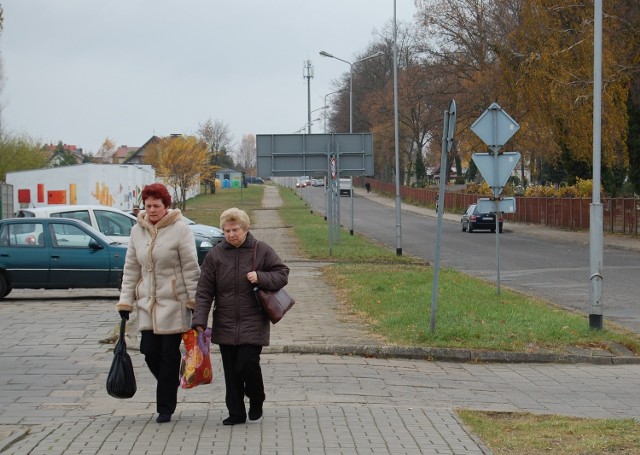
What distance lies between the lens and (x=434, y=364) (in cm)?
1148

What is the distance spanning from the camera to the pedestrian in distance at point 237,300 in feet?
24.9

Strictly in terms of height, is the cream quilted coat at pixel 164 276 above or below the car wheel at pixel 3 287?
above

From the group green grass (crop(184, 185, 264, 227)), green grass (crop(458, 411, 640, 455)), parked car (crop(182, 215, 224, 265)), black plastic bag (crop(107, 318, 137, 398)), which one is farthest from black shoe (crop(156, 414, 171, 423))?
green grass (crop(184, 185, 264, 227))

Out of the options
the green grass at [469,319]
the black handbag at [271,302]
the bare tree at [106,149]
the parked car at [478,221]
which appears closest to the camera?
the black handbag at [271,302]

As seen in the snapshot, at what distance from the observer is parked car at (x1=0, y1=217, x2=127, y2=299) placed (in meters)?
18.4

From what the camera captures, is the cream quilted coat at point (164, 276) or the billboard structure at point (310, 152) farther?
the billboard structure at point (310, 152)

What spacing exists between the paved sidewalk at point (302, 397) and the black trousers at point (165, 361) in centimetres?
17

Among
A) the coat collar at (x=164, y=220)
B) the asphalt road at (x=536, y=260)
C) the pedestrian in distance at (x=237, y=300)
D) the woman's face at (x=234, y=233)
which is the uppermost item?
the coat collar at (x=164, y=220)

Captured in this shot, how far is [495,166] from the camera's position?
676 inches

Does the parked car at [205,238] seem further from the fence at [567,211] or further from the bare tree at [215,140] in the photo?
the bare tree at [215,140]

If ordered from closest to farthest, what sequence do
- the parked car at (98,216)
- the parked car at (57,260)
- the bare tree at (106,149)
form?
the parked car at (57,260) < the parked car at (98,216) < the bare tree at (106,149)

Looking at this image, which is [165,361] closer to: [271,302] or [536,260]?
[271,302]

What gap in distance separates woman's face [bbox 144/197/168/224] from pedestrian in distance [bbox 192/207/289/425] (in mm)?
494

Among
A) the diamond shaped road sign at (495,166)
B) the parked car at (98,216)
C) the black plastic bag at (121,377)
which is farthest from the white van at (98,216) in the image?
the black plastic bag at (121,377)
